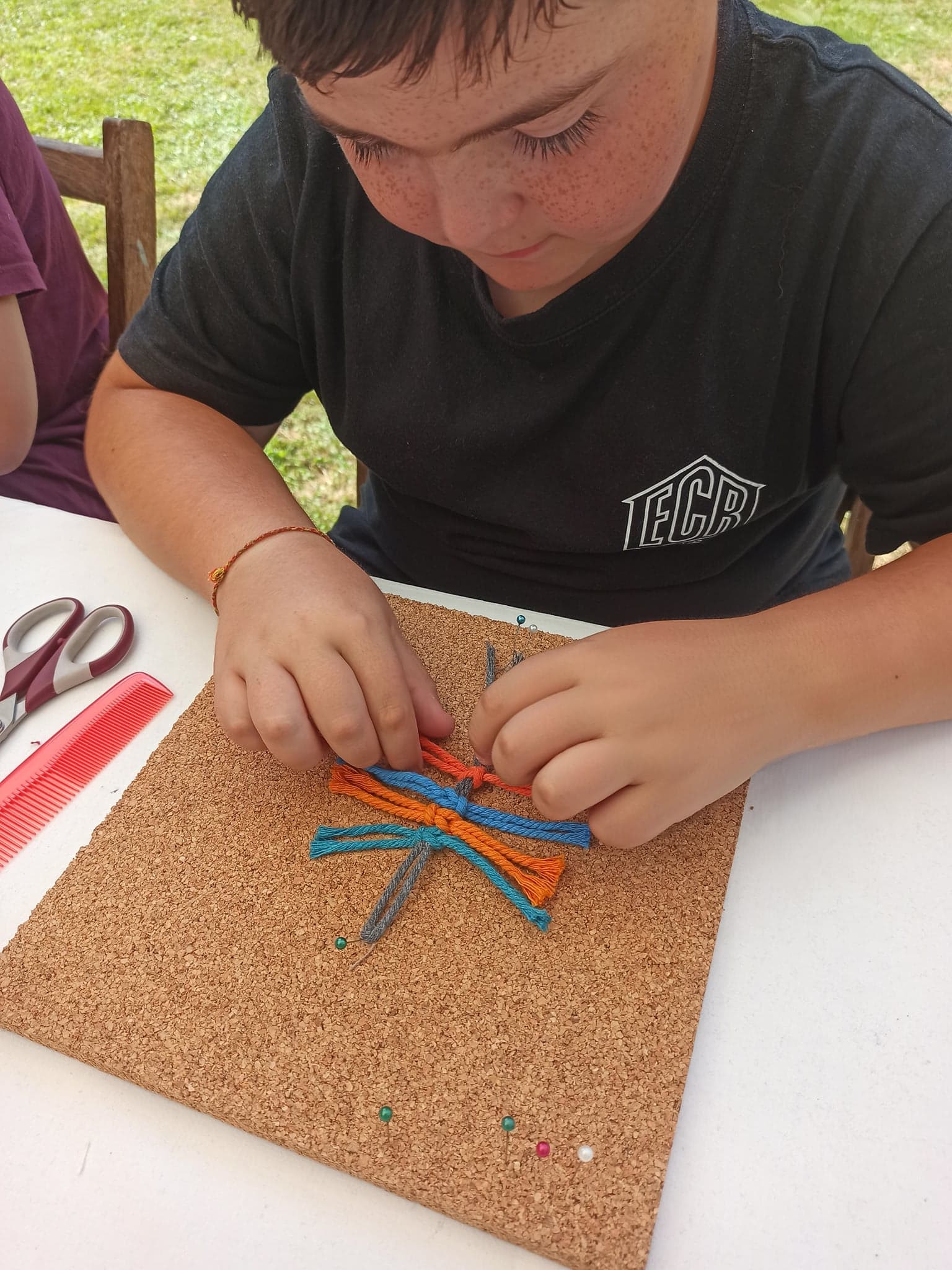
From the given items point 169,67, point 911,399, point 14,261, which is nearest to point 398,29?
point 911,399

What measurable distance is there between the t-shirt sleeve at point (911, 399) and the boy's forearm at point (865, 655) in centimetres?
6

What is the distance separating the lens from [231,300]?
84cm

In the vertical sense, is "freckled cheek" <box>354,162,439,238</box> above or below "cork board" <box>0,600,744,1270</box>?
above

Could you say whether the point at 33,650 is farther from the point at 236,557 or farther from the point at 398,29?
the point at 398,29

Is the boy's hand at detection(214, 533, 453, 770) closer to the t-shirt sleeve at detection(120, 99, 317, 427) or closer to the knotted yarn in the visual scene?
the knotted yarn

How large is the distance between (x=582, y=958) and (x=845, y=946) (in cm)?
16

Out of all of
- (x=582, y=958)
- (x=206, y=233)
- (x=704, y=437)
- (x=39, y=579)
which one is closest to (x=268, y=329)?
(x=206, y=233)

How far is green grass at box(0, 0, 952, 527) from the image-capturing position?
10.1ft

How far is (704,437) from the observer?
2.52 feet

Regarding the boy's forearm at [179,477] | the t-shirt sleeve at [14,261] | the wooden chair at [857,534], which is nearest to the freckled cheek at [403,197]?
the boy's forearm at [179,477]

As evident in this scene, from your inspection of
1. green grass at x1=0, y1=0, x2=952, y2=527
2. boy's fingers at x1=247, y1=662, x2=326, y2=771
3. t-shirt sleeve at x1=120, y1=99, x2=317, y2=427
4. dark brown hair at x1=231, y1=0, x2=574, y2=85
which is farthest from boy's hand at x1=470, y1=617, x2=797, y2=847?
green grass at x1=0, y1=0, x2=952, y2=527

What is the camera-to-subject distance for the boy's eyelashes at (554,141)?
1.57ft

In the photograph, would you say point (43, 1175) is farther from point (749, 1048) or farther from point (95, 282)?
point (95, 282)

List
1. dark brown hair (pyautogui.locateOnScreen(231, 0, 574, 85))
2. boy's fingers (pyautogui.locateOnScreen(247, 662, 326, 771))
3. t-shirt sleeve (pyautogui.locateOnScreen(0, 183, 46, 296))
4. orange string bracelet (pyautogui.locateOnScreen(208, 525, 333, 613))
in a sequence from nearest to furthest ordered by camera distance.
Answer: dark brown hair (pyautogui.locateOnScreen(231, 0, 574, 85)) < boy's fingers (pyautogui.locateOnScreen(247, 662, 326, 771)) < orange string bracelet (pyautogui.locateOnScreen(208, 525, 333, 613)) < t-shirt sleeve (pyautogui.locateOnScreen(0, 183, 46, 296))
